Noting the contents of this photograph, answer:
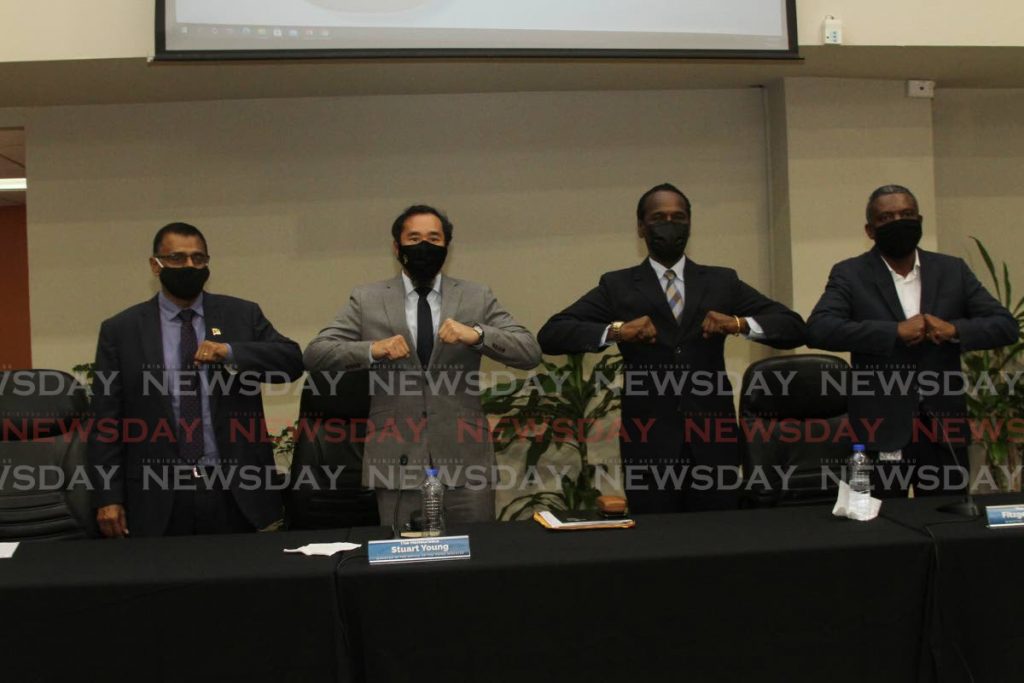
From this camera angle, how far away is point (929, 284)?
272 centimetres

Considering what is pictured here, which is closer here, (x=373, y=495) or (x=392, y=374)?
(x=392, y=374)

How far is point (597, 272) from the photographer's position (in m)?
4.55

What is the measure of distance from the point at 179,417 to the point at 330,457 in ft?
2.16

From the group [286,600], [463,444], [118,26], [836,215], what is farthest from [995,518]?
[118,26]

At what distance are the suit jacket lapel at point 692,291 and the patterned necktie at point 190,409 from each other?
1539 mm

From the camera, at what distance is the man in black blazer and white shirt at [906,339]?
258 cm

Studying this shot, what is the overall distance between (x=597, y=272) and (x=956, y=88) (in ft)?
7.38

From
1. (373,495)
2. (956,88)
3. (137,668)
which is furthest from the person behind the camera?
(956,88)

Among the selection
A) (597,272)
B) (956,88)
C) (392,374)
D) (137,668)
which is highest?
(956,88)

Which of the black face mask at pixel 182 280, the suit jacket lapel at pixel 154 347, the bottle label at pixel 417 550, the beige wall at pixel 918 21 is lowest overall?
the bottle label at pixel 417 550

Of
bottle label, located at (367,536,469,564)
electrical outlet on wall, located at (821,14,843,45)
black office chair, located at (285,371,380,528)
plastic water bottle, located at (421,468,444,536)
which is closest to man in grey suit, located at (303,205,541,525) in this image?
plastic water bottle, located at (421,468,444,536)

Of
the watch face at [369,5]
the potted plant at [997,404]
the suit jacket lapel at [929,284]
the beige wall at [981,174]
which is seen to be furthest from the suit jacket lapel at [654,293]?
the beige wall at [981,174]

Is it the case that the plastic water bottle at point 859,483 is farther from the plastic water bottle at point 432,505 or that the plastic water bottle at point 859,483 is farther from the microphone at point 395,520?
the microphone at point 395,520

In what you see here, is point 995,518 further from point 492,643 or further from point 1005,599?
point 492,643
